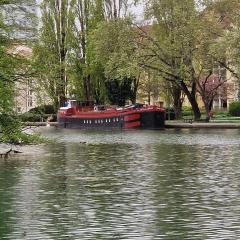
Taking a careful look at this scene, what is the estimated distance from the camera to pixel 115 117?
265 feet

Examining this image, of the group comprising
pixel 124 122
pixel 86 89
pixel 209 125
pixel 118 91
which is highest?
pixel 86 89

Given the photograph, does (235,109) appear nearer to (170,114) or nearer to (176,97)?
(170,114)

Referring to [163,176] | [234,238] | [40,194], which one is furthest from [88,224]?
[163,176]

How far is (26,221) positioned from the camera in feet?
55.3

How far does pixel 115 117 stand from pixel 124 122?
1567 mm

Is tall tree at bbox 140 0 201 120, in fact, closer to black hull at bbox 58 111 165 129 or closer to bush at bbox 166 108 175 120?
black hull at bbox 58 111 165 129

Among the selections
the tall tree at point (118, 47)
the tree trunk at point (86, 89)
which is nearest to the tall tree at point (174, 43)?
the tall tree at point (118, 47)

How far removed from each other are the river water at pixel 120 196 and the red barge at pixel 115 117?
136 ft

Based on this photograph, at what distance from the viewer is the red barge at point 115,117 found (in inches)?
3063

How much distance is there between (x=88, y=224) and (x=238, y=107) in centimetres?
7977

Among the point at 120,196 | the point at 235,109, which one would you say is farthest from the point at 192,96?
the point at 120,196

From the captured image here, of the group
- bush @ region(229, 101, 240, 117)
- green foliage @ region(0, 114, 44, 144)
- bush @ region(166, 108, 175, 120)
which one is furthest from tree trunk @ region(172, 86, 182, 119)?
green foliage @ region(0, 114, 44, 144)

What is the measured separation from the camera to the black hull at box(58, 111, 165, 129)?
77.6 m

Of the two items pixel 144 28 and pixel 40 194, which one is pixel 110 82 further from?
pixel 40 194
